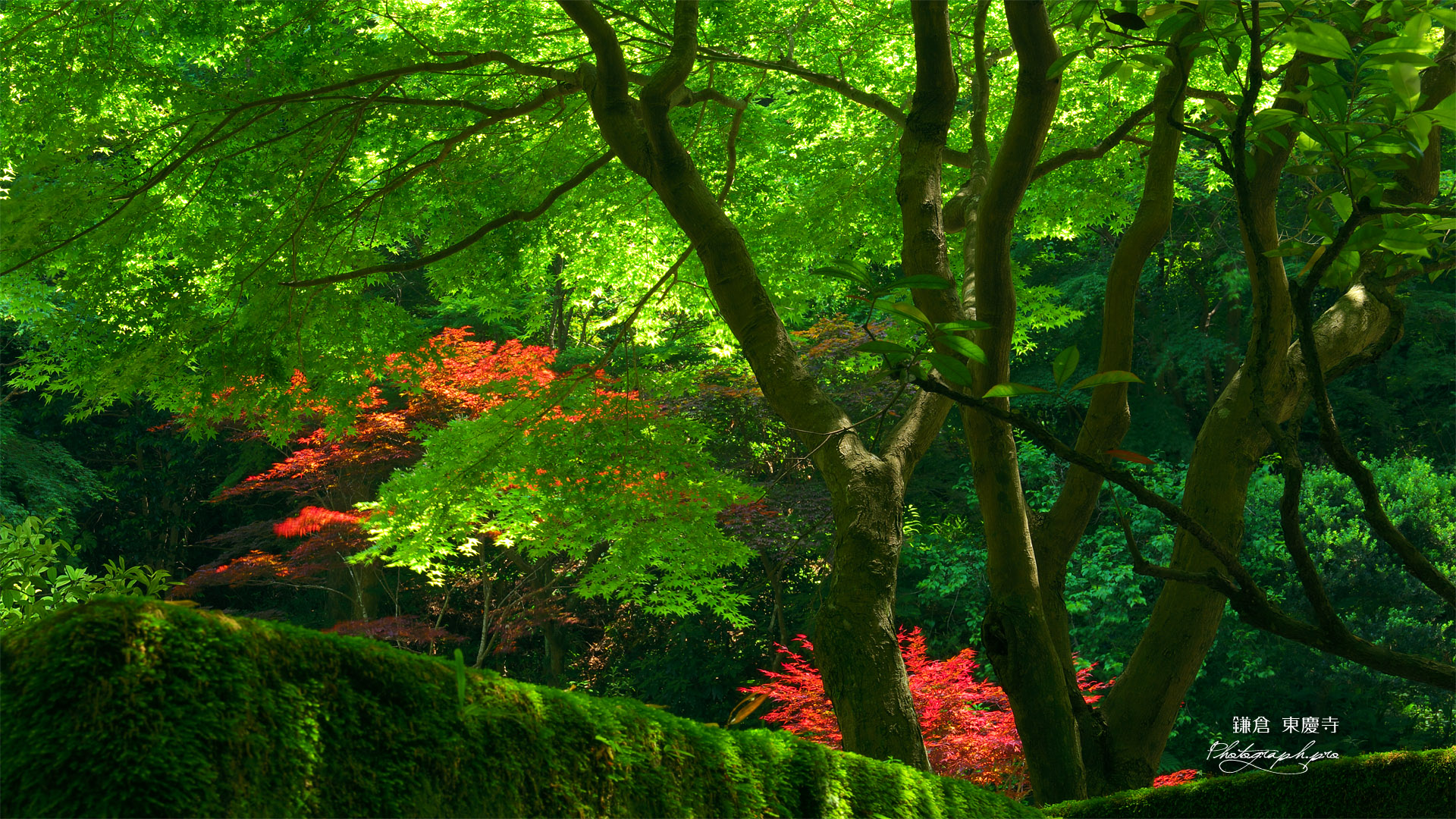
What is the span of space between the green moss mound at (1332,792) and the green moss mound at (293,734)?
170cm

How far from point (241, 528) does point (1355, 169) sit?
1052 centimetres

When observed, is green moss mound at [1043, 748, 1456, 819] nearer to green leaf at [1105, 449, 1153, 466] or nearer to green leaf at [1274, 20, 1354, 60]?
green leaf at [1105, 449, 1153, 466]

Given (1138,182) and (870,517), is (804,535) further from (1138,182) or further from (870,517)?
(870,517)

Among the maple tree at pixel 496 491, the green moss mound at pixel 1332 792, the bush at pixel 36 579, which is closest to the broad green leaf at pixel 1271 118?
the green moss mound at pixel 1332 792

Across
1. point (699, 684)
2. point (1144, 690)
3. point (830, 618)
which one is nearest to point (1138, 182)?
point (1144, 690)

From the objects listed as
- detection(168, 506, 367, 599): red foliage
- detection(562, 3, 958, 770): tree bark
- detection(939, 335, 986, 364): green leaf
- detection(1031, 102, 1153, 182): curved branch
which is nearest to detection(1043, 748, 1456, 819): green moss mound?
detection(562, 3, 958, 770): tree bark

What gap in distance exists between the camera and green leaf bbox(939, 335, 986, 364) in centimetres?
92

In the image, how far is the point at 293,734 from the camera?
2.72ft

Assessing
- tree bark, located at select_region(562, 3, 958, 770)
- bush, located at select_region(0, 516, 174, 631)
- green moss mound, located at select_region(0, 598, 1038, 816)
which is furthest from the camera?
tree bark, located at select_region(562, 3, 958, 770)

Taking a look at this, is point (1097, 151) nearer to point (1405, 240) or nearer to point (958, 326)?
point (1405, 240)

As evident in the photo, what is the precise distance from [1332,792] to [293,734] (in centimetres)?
269

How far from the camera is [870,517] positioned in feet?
10.5

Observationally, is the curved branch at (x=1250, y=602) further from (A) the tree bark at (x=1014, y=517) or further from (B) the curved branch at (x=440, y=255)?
(B) the curved branch at (x=440, y=255)

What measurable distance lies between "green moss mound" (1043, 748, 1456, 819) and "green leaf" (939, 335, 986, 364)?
1880mm
